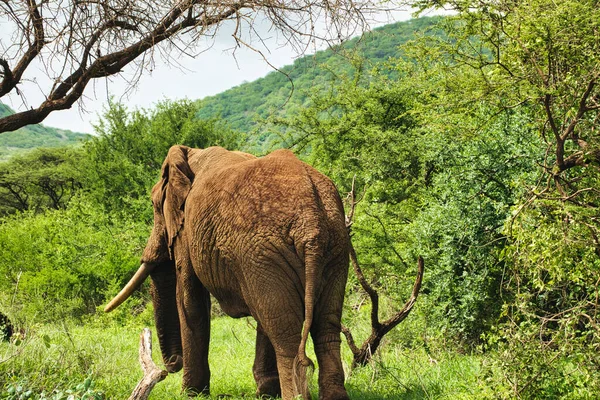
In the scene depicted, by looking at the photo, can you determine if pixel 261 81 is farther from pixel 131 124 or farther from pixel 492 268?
pixel 492 268

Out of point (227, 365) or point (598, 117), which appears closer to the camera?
point (598, 117)

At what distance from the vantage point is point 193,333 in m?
7.95

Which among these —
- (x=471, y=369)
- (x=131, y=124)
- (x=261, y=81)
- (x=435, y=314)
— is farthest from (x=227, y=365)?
(x=261, y=81)

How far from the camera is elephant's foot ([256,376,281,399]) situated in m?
7.56

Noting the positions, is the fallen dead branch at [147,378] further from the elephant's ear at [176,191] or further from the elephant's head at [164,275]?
the elephant's head at [164,275]

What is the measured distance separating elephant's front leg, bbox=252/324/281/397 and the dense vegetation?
649mm

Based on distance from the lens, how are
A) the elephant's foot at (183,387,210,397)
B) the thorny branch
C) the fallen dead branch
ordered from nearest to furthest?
the fallen dead branch → the thorny branch → the elephant's foot at (183,387,210,397)

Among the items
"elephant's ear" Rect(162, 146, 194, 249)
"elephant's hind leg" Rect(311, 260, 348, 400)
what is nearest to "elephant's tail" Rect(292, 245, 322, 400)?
"elephant's hind leg" Rect(311, 260, 348, 400)

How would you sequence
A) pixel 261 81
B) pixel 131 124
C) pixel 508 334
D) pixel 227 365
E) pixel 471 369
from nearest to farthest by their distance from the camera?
pixel 508 334 < pixel 471 369 < pixel 227 365 < pixel 131 124 < pixel 261 81

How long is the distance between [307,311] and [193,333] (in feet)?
8.00

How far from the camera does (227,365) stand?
34.0 ft

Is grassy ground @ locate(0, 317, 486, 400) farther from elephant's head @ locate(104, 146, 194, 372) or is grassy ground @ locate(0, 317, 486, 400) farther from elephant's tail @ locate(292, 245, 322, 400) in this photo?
elephant's tail @ locate(292, 245, 322, 400)

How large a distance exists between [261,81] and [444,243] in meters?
87.9

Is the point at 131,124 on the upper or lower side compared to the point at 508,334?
upper
